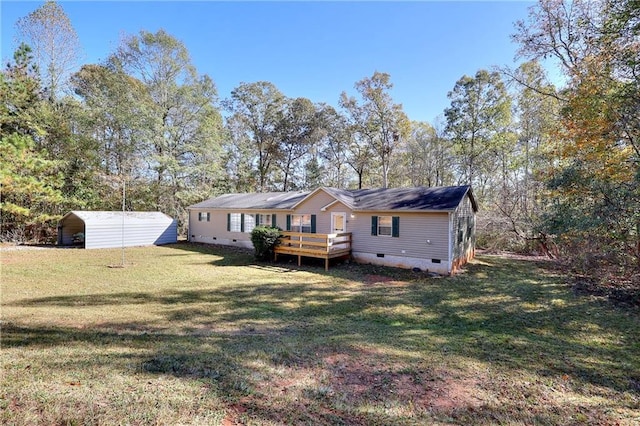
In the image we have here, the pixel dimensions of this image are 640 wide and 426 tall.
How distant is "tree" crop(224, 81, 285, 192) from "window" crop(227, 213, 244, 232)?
11095mm

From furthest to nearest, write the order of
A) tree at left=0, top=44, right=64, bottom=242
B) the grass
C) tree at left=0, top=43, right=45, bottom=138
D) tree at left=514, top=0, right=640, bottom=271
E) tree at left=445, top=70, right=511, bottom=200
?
tree at left=445, top=70, right=511, bottom=200
tree at left=0, top=43, right=45, bottom=138
tree at left=0, top=44, right=64, bottom=242
tree at left=514, top=0, right=640, bottom=271
the grass

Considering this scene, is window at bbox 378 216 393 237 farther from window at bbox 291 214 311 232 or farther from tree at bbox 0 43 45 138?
tree at bbox 0 43 45 138

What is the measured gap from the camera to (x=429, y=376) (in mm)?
3896

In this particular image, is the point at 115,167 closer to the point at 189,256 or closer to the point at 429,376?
the point at 189,256

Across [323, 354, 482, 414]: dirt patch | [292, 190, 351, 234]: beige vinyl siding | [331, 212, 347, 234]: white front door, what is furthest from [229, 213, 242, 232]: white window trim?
[323, 354, 482, 414]: dirt patch

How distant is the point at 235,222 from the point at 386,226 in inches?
390

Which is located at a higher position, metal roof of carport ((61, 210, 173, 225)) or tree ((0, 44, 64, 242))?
tree ((0, 44, 64, 242))

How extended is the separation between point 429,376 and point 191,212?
65.6ft

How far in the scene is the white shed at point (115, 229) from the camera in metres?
15.8

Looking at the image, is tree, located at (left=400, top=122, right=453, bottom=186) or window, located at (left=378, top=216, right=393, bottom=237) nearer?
window, located at (left=378, top=216, right=393, bottom=237)

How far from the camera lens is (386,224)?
12805mm

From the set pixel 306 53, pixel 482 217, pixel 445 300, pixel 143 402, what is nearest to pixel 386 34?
pixel 306 53

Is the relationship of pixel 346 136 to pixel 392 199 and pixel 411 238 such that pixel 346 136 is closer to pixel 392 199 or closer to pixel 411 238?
pixel 392 199

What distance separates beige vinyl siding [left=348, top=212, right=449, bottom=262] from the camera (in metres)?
11.4
